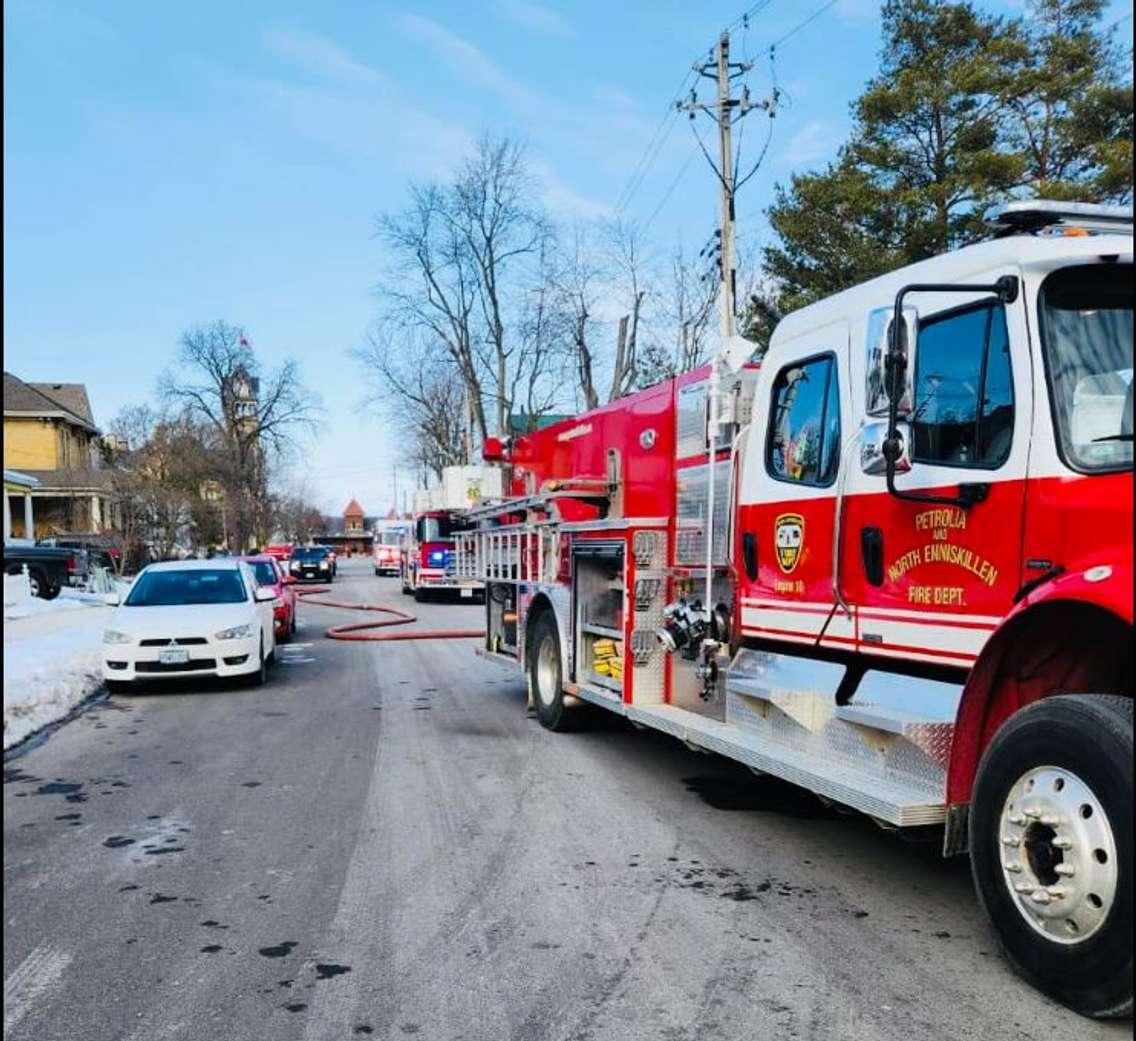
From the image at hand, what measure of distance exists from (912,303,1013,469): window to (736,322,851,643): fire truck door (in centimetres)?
68

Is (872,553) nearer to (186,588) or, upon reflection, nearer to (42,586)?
(186,588)

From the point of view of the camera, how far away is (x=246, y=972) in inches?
155

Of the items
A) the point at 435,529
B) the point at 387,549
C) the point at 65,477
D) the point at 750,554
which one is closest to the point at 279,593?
the point at 435,529

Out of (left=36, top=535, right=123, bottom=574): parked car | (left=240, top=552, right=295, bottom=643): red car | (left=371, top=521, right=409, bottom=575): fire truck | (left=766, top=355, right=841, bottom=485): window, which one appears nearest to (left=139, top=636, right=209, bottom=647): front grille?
(left=240, top=552, right=295, bottom=643): red car

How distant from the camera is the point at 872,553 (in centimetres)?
477

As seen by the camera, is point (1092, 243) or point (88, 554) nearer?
point (1092, 243)

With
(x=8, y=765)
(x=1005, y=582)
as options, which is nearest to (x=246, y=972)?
(x=1005, y=582)

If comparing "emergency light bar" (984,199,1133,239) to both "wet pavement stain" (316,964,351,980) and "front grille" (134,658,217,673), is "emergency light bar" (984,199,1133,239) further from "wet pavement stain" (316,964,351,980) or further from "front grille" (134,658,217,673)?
"front grille" (134,658,217,673)

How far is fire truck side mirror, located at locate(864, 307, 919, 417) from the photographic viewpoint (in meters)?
4.01

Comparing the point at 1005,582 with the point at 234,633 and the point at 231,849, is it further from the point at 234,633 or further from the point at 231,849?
the point at 234,633

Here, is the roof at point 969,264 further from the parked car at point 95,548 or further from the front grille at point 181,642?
the parked car at point 95,548

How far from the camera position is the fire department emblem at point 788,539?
17.7 feet

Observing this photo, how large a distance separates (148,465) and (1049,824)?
135 feet

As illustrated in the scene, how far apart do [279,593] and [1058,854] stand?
15.7 m
